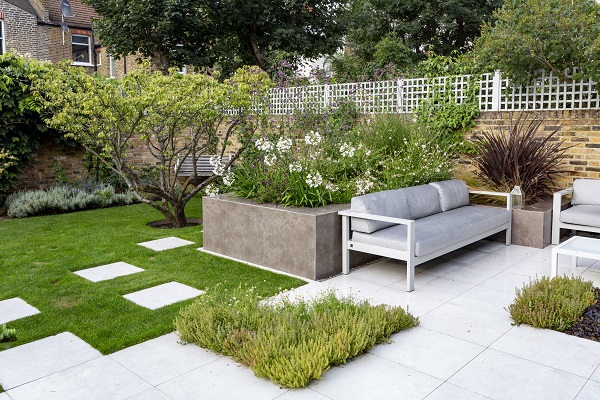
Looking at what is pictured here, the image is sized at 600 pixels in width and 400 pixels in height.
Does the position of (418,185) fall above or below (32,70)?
below

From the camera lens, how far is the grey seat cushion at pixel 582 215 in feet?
18.8

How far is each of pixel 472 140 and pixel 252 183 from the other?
343 centimetres

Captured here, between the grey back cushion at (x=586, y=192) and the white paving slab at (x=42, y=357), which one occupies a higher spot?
the grey back cushion at (x=586, y=192)

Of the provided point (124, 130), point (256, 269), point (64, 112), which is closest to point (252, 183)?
point (256, 269)

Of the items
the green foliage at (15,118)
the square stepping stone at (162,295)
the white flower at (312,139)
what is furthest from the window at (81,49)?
the square stepping stone at (162,295)

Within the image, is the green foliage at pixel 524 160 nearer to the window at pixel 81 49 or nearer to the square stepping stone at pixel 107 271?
the square stepping stone at pixel 107 271

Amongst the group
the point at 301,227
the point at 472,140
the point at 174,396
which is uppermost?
the point at 472,140

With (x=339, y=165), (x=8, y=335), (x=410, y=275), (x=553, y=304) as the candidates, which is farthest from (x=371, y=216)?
(x=8, y=335)

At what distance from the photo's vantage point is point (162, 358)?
326 cm

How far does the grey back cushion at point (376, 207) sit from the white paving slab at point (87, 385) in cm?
254

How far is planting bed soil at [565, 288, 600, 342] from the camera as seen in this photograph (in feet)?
11.5

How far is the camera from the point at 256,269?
525cm

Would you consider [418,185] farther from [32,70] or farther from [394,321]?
[32,70]

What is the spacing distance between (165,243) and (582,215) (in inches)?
190
